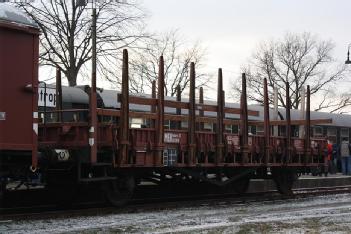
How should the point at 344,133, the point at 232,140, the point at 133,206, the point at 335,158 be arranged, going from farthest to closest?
the point at 344,133 < the point at 335,158 < the point at 232,140 < the point at 133,206

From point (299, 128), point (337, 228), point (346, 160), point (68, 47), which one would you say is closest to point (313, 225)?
point (337, 228)

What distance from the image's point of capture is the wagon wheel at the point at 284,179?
1634 cm

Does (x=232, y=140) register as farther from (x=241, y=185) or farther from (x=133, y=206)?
(x=133, y=206)

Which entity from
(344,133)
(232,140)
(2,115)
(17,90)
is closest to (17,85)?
(17,90)

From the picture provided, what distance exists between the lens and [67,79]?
31.3 m

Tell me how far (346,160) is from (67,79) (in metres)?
14.7

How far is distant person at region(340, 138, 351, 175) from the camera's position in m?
25.1

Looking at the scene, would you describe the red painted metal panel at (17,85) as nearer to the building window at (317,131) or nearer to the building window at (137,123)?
the building window at (137,123)

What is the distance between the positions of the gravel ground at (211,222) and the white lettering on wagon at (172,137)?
1463 mm

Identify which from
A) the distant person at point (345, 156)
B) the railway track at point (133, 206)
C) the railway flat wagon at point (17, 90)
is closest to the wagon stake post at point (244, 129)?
the railway track at point (133, 206)

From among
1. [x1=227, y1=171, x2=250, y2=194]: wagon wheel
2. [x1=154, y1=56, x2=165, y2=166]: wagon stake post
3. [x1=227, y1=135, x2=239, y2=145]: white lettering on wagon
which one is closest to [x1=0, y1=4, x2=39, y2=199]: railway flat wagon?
[x1=154, y1=56, x2=165, y2=166]: wagon stake post

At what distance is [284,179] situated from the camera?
1650 cm

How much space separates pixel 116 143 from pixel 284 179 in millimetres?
6544

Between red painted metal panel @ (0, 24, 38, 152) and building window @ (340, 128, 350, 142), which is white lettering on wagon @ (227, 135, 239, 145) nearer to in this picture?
red painted metal panel @ (0, 24, 38, 152)
